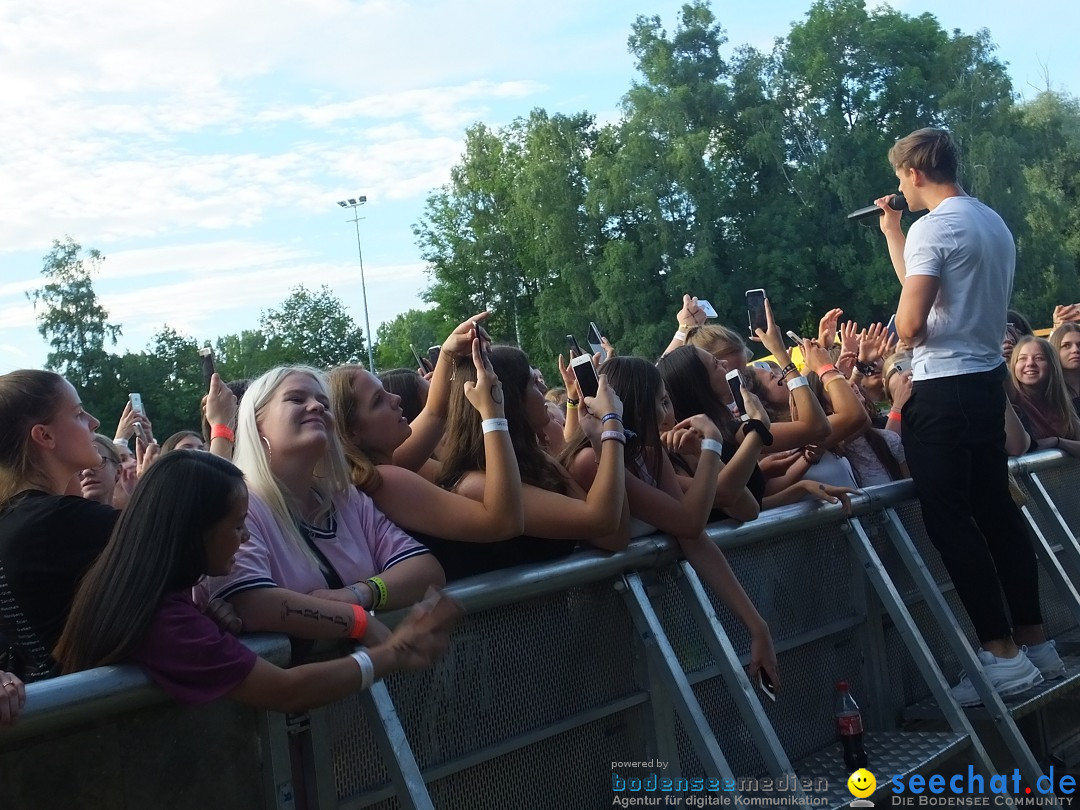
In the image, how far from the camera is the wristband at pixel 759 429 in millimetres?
4613

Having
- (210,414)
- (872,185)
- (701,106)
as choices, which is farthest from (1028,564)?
(701,106)

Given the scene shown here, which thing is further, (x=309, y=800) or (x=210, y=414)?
(x=210, y=414)

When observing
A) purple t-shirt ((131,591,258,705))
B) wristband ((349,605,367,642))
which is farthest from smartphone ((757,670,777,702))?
purple t-shirt ((131,591,258,705))

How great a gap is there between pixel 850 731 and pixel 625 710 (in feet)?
3.64

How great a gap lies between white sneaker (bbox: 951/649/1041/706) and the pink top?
253cm

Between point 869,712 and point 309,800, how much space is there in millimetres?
2732

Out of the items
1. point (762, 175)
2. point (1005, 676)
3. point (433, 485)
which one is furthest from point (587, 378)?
point (762, 175)

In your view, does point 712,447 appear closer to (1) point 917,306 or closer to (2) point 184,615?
(1) point 917,306

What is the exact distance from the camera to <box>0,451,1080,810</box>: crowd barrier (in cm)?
249

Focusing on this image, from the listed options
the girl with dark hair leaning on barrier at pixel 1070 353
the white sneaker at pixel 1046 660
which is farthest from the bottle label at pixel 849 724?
the girl with dark hair leaning on barrier at pixel 1070 353

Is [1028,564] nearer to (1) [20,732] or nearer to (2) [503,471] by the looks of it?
(2) [503,471]

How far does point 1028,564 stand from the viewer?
16.4 feet

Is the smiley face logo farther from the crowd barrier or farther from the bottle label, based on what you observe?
the bottle label

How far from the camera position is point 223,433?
4.16 metres
